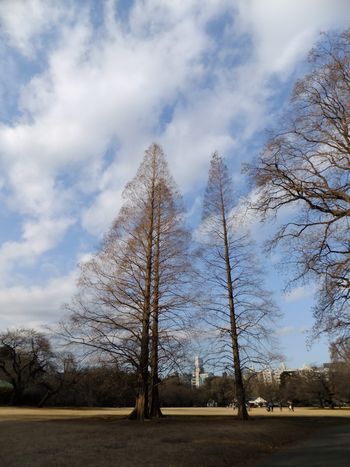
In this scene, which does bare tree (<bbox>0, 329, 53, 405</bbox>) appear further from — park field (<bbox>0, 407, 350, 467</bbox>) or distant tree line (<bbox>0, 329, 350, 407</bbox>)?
park field (<bbox>0, 407, 350, 467</bbox>)

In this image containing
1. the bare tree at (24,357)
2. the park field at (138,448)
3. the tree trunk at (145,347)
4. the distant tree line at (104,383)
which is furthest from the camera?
the bare tree at (24,357)

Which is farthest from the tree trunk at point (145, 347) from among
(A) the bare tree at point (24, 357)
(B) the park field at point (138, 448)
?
(A) the bare tree at point (24, 357)

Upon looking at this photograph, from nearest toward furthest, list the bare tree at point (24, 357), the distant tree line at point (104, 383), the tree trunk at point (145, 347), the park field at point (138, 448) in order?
the park field at point (138, 448) → the tree trunk at point (145, 347) → the distant tree line at point (104, 383) → the bare tree at point (24, 357)

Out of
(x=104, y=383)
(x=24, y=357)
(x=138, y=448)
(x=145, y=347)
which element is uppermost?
(x=24, y=357)

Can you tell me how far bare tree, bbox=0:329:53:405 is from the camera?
55938 mm

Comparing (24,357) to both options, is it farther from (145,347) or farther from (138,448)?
(138,448)

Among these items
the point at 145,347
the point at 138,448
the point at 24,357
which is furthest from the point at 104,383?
the point at 24,357

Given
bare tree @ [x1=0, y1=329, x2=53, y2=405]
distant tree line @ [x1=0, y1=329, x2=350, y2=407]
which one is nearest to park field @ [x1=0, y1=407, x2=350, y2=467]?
distant tree line @ [x1=0, y1=329, x2=350, y2=407]

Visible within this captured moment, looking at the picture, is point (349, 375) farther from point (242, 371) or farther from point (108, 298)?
point (108, 298)

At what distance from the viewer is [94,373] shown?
20.5 meters

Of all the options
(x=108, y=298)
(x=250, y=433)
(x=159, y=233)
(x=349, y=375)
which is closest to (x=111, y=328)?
(x=108, y=298)

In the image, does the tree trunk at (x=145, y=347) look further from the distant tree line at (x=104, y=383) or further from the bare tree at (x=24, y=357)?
the bare tree at (x=24, y=357)

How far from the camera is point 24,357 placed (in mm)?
57250

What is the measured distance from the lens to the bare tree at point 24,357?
55938 millimetres
